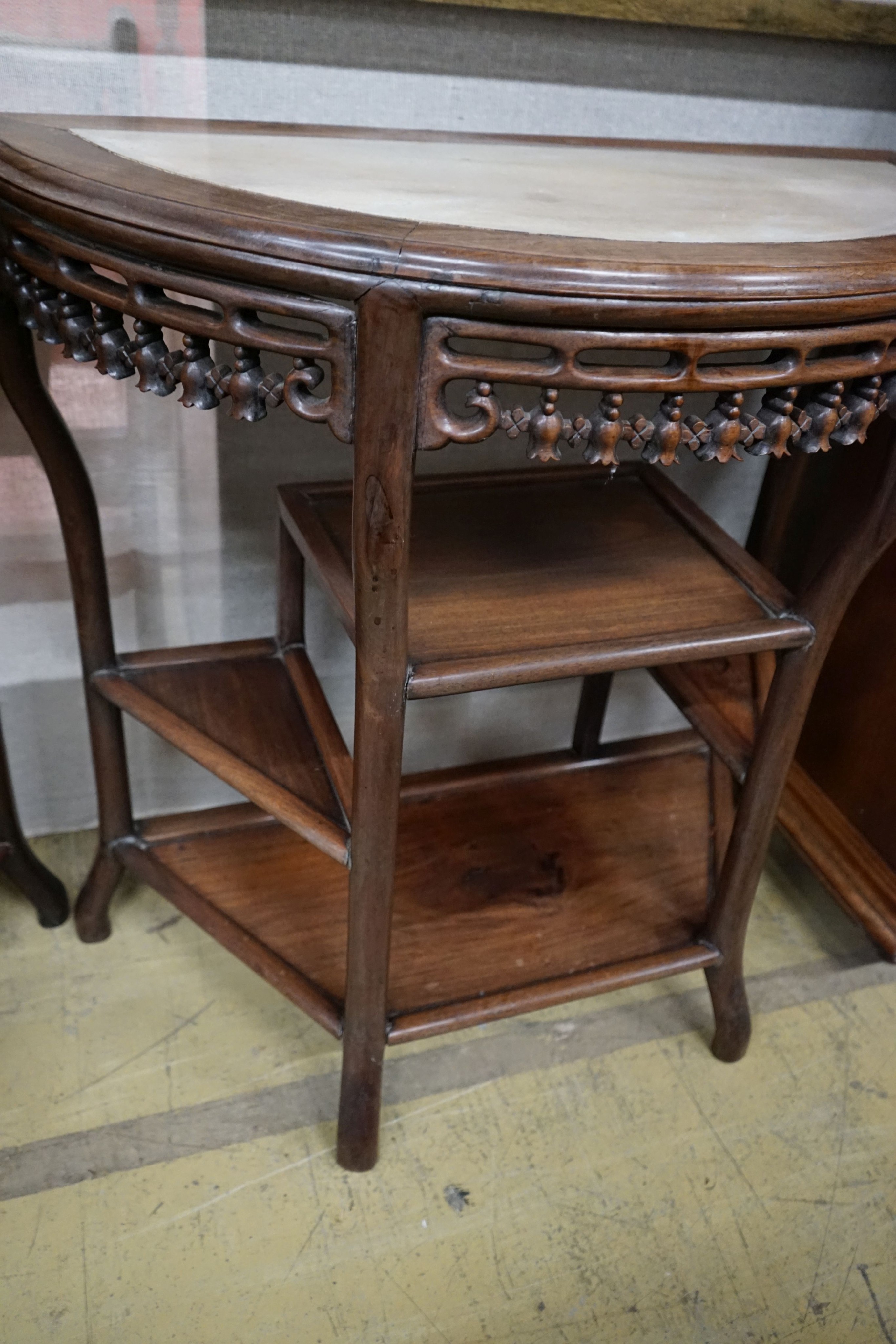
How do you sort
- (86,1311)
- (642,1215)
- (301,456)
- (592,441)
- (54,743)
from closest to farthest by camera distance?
(592,441) < (86,1311) < (642,1215) < (301,456) < (54,743)

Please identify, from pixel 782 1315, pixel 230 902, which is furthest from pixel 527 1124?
pixel 230 902

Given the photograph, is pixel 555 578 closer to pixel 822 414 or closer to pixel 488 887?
pixel 822 414

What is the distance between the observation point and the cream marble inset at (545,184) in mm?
658

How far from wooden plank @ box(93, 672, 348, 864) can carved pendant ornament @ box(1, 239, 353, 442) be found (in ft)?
1.19

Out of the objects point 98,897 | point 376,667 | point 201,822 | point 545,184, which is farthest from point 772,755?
point 98,897

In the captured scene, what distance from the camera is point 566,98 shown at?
3.37ft

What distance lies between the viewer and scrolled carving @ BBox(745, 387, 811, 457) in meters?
0.65

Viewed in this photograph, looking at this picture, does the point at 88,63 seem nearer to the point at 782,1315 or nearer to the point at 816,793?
the point at 816,793

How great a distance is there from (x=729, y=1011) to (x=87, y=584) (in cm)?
78

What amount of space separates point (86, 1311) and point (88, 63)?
1063 millimetres

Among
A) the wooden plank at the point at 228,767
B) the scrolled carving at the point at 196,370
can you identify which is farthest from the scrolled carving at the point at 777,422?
the wooden plank at the point at 228,767

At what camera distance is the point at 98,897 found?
1.17 meters

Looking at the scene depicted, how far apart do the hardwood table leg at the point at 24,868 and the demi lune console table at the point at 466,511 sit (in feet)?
0.16

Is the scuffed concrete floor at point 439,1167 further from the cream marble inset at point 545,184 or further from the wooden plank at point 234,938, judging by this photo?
the cream marble inset at point 545,184
